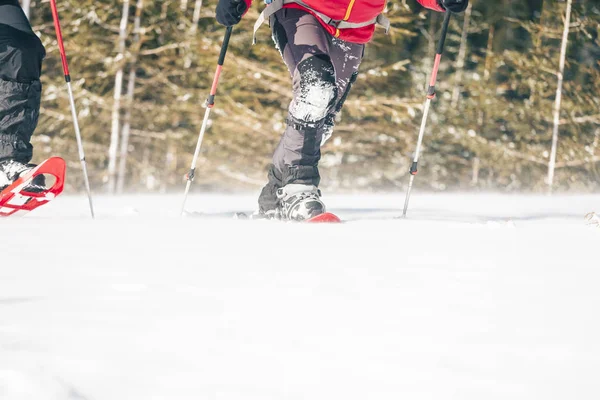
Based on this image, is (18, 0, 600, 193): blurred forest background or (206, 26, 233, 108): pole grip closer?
(206, 26, 233, 108): pole grip

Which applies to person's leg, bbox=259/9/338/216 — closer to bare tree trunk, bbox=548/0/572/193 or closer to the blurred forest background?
the blurred forest background

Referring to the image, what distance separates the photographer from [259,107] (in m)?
12.6

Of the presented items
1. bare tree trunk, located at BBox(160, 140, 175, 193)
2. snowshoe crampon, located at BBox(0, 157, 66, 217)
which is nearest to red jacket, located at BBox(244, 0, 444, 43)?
snowshoe crampon, located at BBox(0, 157, 66, 217)

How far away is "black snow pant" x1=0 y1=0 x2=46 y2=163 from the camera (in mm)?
4242

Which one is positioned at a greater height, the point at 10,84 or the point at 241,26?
the point at 241,26

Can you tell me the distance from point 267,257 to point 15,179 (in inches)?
89.5

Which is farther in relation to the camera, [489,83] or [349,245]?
[489,83]

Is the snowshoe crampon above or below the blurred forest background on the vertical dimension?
below

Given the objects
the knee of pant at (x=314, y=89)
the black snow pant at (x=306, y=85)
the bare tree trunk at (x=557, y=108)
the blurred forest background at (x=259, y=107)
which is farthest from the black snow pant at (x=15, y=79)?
the bare tree trunk at (x=557, y=108)

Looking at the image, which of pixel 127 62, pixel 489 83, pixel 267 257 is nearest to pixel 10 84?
pixel 267 257

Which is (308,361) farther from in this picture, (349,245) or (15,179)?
(15,179)

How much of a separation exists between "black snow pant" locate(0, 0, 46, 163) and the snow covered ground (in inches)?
47.1

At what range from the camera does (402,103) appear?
1133 cm

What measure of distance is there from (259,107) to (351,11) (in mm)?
8451
